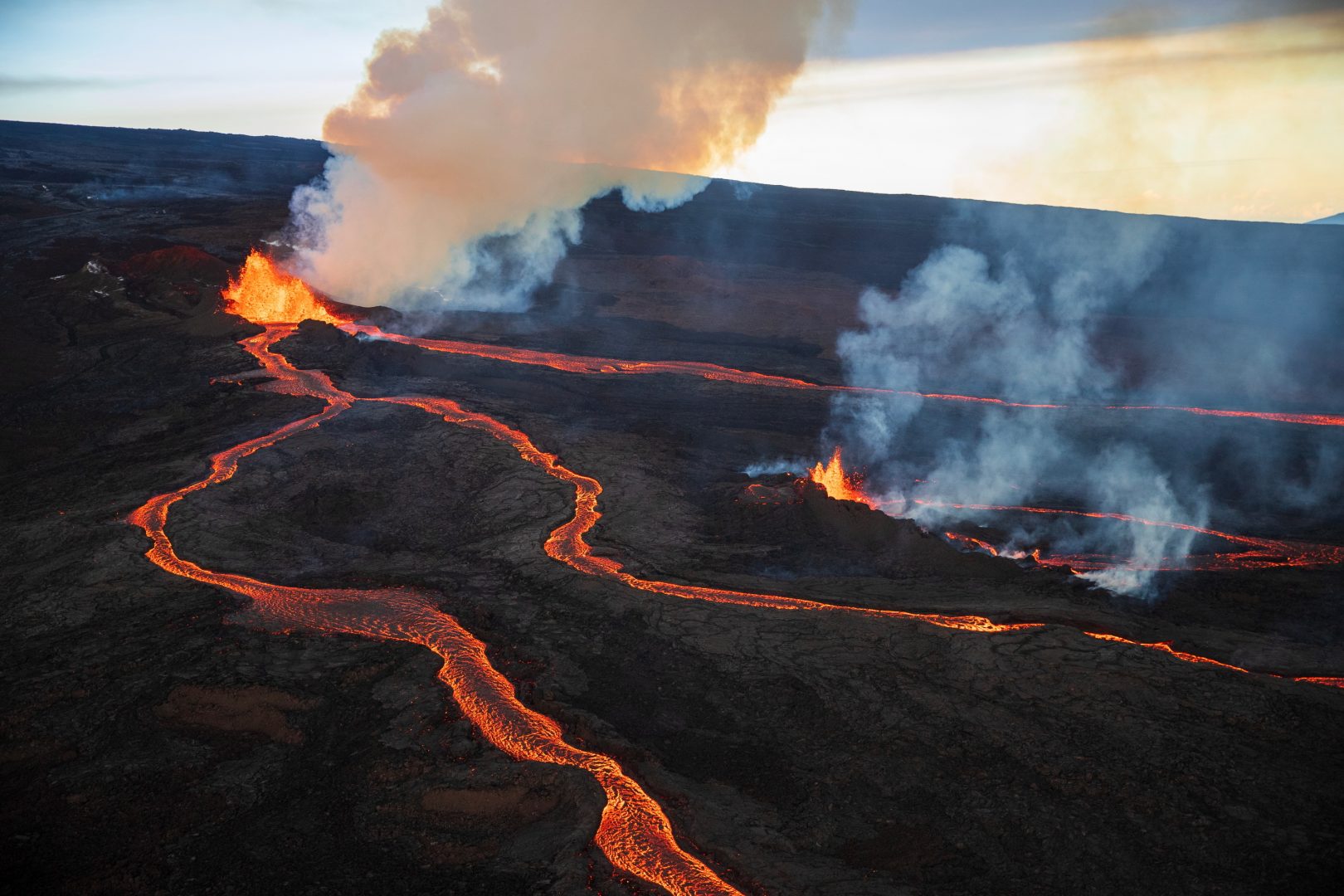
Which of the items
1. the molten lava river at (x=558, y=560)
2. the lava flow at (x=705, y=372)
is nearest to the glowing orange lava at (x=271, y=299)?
the lava flow at (x=705, y=372)

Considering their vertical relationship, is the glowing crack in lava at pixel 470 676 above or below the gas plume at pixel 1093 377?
below

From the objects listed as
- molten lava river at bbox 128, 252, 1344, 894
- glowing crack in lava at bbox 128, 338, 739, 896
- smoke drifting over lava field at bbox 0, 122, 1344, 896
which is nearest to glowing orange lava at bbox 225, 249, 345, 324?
smoke drifting over lava field at bbox 0, 122, 1344, 896

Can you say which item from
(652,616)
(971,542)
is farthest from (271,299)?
(971,542)

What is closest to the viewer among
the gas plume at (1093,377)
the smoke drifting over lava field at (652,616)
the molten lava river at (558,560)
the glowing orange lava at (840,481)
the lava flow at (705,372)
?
the smoke drifting over lava field at (652,616)

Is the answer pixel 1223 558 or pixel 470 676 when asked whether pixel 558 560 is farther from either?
pixel 1223 558

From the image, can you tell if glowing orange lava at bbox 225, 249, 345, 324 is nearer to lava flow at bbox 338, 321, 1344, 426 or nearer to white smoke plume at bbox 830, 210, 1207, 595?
lava flow at bbox 338, 321, 1344, 426

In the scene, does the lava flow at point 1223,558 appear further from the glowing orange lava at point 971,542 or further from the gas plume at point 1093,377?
the gas plume at point 1093,377
